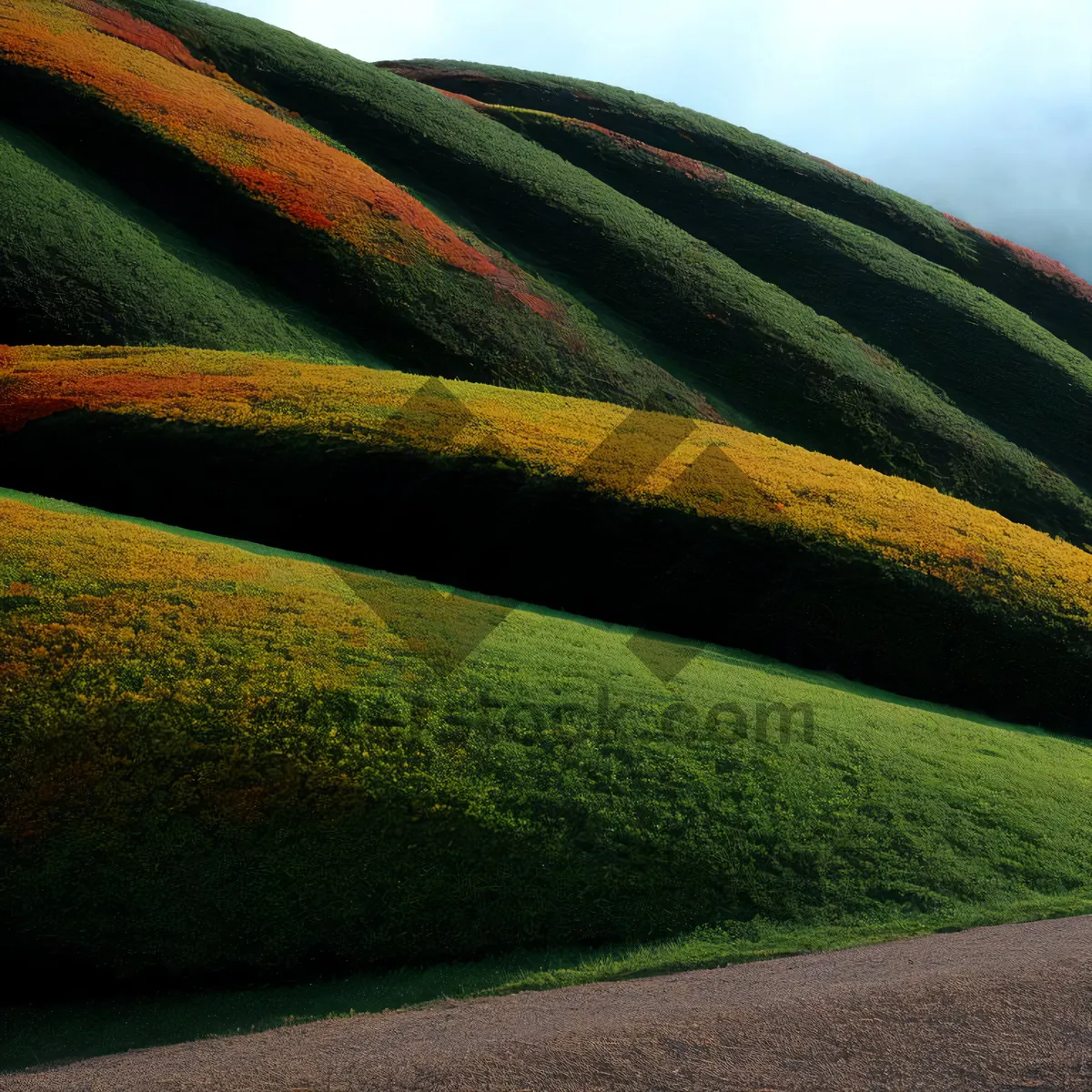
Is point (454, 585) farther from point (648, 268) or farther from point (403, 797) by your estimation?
point (648, 268)

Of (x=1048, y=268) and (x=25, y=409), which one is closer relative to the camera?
(x=25, y=409)

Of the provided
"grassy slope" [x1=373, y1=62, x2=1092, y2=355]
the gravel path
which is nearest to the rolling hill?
the gravel path

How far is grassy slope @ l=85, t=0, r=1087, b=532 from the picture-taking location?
2462 centimetres

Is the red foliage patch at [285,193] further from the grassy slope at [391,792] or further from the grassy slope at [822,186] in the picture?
the grassy slope at [391,792]

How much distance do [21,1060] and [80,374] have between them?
12095mm

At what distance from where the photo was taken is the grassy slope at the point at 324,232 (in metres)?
23.3

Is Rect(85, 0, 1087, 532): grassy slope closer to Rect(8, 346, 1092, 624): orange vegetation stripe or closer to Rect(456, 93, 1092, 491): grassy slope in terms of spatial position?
Rect(456, 93, 1092, 491): grassy slope

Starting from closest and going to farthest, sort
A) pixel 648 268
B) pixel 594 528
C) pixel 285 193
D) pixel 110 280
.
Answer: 1. pixel 594 528
2. pixel 110 280
3. pixel 285 193
4. pixel 648 268

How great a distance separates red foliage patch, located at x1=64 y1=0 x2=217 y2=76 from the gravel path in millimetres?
34351

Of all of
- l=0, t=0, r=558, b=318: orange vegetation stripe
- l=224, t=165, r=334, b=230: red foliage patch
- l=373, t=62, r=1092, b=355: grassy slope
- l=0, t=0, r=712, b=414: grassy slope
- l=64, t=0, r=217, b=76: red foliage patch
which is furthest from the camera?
l=373, t=62, r=1092, b=355: grassy slope

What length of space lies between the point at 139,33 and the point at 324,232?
48.6 feet

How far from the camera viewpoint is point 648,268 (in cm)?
2866
